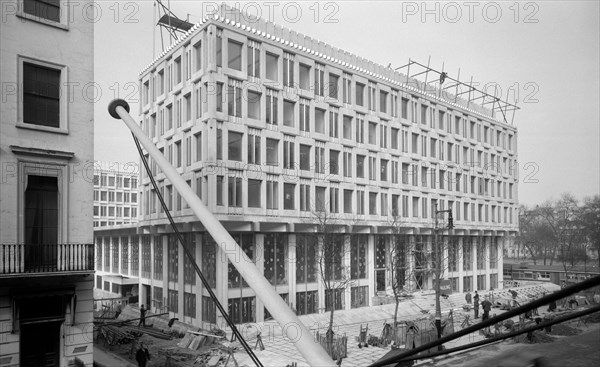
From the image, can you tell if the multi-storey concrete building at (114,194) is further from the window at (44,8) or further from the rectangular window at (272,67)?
the window at (44,8)

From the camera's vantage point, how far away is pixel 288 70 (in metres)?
39.5

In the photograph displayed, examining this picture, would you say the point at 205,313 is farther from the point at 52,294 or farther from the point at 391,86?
the point at 391,86

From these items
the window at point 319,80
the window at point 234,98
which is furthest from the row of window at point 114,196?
the window at point 234,98

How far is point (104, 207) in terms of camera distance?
97.1 meters

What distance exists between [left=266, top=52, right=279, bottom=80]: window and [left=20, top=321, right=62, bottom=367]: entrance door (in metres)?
27.7

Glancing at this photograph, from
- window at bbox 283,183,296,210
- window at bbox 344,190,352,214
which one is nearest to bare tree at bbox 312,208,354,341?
window at bbox 344,190,352,214

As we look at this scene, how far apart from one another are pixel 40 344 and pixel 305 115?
29.3m

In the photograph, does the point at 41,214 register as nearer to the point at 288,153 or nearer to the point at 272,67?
the point at 288,153

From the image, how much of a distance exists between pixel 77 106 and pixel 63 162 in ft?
6.88

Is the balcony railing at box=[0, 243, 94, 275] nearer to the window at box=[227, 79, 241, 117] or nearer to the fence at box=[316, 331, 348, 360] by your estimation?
the fence at box=[316, 331, 348, 360]

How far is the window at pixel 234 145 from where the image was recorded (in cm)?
3547

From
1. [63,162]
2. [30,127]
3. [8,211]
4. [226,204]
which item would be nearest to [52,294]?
[8,211]

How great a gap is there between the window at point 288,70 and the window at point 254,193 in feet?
30.6

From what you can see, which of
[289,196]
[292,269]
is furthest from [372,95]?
[292,269]
